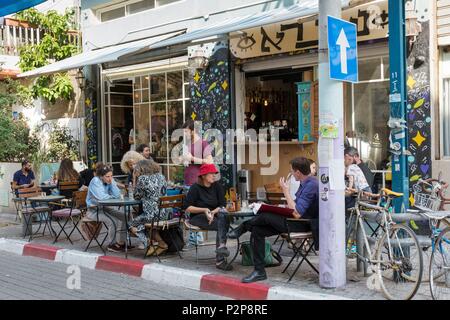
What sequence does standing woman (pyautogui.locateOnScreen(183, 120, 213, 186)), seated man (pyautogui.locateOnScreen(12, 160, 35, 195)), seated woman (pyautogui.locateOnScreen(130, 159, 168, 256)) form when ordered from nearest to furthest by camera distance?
seated woman (pyautogui.locateOnScreen(130, 159, 168, 256))
standing woman (pyautogui.locateOnScreen(183, 120, 213, 186))
seated man (pyautogui.locateOnScreen(12, 160, 35, 195))

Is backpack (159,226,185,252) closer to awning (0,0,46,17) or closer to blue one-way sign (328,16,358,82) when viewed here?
blue one-way sign (328,16,358,82)

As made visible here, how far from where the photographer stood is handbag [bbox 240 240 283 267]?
684 cm

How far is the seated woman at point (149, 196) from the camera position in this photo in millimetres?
7516

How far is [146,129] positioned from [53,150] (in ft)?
9.18

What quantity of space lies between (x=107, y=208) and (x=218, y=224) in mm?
2053

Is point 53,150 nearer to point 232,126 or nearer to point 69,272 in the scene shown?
point 232,126

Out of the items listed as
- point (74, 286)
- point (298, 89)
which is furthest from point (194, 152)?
point (298, 89)

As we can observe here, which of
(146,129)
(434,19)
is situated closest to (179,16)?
(146,129)

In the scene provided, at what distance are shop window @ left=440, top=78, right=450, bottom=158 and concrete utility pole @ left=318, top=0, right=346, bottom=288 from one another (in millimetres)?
3577

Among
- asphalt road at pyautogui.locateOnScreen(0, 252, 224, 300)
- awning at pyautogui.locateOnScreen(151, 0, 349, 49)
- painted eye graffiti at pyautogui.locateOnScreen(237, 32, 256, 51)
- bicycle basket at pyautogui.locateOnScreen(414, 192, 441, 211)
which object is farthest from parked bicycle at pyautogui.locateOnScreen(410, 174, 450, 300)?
painted eye graffiti at pyautogui.locateOnScreen(237, 32, 256, 51)

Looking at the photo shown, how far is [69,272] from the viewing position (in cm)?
743

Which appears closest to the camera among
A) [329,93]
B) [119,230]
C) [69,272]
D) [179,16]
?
[329,93]

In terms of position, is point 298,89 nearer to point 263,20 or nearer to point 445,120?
point 263,20

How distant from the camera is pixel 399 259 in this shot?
5.51 m
